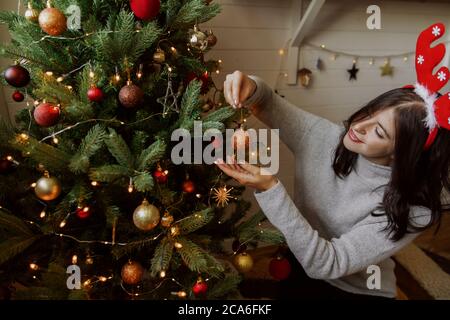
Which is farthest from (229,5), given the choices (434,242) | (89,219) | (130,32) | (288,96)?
(434,242)

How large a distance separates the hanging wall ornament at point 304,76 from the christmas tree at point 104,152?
0.82 m

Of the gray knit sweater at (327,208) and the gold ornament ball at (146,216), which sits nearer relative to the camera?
the gold ornament ball at (146,216)

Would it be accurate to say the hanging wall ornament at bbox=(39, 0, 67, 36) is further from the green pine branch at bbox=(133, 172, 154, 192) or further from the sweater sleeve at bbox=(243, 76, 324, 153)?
the sweater sleeve at bbox=(243, 76, 324, 153)

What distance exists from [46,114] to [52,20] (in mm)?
186

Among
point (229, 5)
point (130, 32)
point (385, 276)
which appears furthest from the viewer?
point (229, 5)

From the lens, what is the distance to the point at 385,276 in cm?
108

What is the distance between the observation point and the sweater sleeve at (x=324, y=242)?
2.63ft

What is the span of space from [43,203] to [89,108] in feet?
1.00

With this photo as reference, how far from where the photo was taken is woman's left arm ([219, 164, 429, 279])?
0.80m

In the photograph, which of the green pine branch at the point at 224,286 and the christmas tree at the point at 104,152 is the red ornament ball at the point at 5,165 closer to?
the christmas tree at the point at 104,152

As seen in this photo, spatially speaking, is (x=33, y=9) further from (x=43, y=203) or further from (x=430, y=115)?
(x=430, y=115)

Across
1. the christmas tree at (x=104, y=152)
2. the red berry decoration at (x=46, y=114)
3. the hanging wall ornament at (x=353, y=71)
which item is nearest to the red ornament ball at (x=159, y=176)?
the christmas tree at (x=104, y=152)

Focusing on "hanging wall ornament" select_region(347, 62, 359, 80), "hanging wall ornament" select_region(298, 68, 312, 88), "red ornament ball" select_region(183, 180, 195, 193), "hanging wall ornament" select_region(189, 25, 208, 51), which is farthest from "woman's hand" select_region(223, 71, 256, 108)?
"hanging wall ornament" select_region(347, 62, 359, 80)

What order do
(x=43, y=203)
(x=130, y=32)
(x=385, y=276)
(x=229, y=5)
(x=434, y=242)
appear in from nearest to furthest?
(x=130, y=32), (x=43, y=203), (x=385, y=276), (x=229, y=5), (x=434, y=242)
